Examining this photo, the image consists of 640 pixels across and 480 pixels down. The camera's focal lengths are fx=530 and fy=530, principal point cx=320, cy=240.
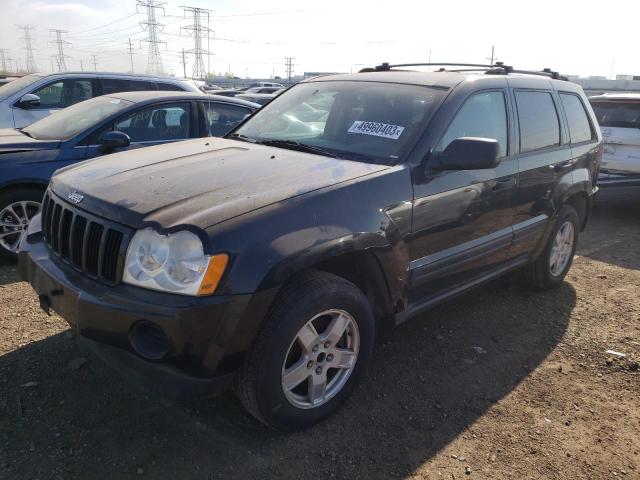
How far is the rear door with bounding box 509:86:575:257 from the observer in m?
3.88

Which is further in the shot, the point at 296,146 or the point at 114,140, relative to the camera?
the point at 114,140

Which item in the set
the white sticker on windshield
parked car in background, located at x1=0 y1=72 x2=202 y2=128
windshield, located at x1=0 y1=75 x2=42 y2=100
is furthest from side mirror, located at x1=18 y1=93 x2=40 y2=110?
the white sticker on windshield

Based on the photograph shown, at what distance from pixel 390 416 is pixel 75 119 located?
14.2 ft

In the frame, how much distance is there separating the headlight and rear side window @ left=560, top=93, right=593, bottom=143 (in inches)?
142

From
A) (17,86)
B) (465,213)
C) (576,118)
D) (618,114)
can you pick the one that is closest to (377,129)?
(465,213)

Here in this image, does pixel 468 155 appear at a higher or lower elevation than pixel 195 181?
higher

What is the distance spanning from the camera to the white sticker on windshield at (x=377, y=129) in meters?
3.17

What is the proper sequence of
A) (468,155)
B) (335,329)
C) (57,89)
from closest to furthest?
(335,329) < (468,155) < (57,89)

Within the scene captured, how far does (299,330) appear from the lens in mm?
2459

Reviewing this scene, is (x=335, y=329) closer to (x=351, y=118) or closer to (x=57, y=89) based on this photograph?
(x=351, y=118)

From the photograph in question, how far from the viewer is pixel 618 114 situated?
745 centimetres

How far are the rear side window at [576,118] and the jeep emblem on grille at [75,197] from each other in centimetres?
383

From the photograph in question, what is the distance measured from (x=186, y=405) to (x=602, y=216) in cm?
702

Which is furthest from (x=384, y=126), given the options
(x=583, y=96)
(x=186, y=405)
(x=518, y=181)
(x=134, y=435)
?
(x=583, y=96)
